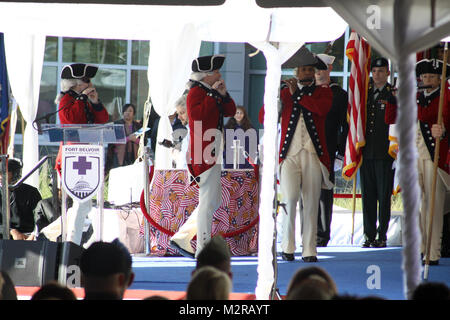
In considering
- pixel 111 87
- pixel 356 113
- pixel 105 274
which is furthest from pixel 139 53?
pixel 105 274

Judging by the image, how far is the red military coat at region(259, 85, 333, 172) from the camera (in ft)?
22.5

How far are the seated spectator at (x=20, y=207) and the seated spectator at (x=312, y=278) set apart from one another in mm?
4540

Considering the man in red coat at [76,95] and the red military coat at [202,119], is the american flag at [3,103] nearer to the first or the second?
the man in red coat at [76,95]

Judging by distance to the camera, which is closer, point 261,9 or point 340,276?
point 261,9

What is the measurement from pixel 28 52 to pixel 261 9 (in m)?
4.26

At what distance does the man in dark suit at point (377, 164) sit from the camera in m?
7.96

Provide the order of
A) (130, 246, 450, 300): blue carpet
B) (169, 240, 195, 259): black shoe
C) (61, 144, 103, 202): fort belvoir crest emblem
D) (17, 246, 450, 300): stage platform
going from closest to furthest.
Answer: (17, 246, 450, 300): stage platform → (130, 246, 450, 300): blue carpet → (61, 144, 103, 202): fort belvoir crest emblem → (169, 240, 195, 259): black shoe

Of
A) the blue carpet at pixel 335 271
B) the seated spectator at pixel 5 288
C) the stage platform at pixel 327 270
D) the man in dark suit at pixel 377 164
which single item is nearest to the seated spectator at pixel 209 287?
the seated spectator at pixel 5 288

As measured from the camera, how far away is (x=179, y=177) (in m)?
7.64

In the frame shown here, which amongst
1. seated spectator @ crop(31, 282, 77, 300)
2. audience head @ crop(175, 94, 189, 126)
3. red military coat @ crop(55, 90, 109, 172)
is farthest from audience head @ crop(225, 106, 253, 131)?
seated spectator @ crop(31, 282, 77, 300)

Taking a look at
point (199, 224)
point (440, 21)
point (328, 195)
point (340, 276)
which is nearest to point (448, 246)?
point (328, 195)

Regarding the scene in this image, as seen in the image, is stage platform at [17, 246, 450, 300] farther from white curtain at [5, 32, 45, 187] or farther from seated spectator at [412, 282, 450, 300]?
seated spectator at [412, 282, 450, 300]

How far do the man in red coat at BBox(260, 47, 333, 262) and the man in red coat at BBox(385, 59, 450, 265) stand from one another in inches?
30.1
